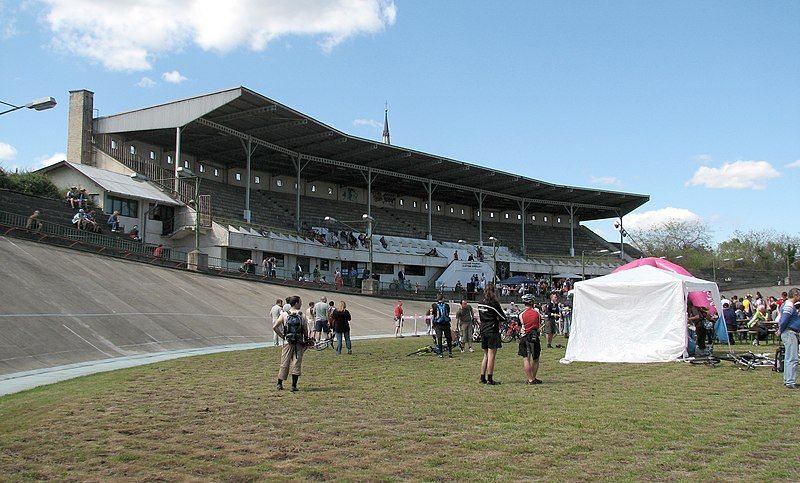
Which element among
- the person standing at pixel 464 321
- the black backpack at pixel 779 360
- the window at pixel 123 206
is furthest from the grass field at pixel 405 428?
the window at pixel 123 206

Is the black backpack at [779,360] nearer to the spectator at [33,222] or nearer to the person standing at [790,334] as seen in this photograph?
the person standing at [790,334]

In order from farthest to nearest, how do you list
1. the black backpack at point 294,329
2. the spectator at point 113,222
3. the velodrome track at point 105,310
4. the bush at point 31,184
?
the spectator at point 113,222
the bush at point 31,184
the velodrome track at point 105,310
the black backpack at point 294,329

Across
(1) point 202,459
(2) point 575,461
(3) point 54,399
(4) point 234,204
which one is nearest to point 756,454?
(2) point 575,461

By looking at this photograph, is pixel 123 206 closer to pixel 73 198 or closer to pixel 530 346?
pixel 73 198

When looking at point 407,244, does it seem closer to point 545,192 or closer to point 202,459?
point 545,192

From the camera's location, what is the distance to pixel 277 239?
150 feet

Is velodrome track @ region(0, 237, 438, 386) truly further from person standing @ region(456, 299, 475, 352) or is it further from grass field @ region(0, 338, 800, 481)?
person standing @ region(456, 299, 475, 352)

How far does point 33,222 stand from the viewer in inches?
1063

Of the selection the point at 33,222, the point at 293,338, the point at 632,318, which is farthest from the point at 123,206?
the point at 632,318

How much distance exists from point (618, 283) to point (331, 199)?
156 feet

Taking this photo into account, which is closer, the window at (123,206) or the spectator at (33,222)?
the spectator at (33,222)

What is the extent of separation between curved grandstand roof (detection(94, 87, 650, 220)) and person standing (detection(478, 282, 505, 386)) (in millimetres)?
31556

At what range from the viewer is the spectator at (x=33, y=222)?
87.1 ft

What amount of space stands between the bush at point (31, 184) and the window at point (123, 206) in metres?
2.58
